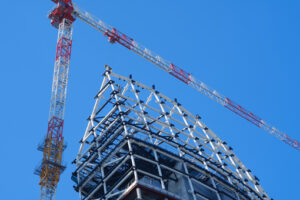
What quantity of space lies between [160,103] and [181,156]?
47.1 ft

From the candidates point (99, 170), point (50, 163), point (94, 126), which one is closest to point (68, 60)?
point (50, 163)

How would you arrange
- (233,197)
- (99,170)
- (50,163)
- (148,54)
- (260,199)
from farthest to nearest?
(148,54) < (50,163) < (260,199) < (233,197) < (99,170)

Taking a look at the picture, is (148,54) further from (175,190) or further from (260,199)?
(175,190)

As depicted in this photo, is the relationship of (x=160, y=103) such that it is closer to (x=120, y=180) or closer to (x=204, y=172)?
(x=204, y=172)

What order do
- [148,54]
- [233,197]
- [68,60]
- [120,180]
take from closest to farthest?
1. [120,180]
2. [233,197]
3. [68,60]
4. [148,54]

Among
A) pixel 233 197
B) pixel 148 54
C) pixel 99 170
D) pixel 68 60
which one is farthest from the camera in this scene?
pixel 148 54

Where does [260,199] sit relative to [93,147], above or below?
below

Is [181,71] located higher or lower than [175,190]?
higher

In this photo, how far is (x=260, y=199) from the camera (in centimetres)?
7512

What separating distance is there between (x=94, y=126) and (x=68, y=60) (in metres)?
32.4

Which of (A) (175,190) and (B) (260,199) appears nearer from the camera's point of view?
(A) (175,190)

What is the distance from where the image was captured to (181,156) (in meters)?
66.7

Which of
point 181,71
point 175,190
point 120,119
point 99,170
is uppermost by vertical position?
point 181,71

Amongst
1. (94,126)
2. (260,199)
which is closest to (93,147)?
(94,126)
